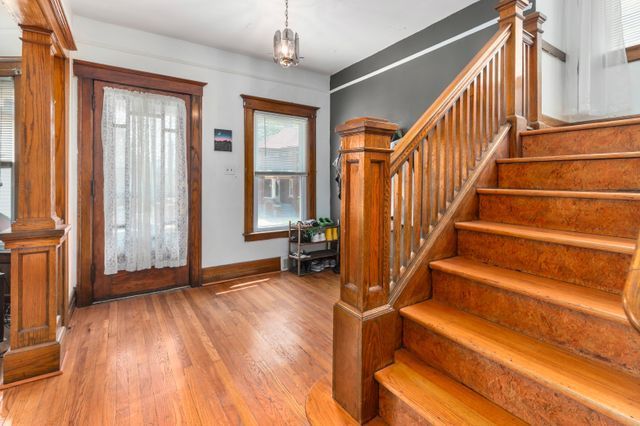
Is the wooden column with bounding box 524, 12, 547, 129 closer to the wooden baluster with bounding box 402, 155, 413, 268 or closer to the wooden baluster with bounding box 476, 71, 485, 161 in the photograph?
the wooden baluster with bounding box 476, 71, 485, 161

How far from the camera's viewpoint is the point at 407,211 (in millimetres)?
1646

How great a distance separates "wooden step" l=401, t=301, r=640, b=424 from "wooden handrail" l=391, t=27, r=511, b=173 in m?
0.76

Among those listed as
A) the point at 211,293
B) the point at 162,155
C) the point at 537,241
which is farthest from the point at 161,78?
the point at 537,241

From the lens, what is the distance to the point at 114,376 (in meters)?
2.06

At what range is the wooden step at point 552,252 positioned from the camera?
4.22ft

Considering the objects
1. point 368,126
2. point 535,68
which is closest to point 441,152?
point 368,126

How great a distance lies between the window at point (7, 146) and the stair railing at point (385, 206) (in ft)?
10.7

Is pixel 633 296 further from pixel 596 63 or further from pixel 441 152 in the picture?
pixel 596 63

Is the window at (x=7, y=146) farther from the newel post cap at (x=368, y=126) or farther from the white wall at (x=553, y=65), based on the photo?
the white wall at (x=553, y=65)

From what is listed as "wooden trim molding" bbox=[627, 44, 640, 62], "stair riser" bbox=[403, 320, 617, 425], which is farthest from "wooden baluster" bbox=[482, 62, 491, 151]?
"wooden trim molding" bbox=[627, 44, 640, 62]

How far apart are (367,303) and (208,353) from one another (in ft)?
4.92

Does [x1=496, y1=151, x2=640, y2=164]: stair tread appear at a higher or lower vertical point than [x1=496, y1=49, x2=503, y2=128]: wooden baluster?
lower

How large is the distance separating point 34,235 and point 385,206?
2.19 metres

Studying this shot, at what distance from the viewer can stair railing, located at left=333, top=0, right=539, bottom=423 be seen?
4.64 ft
